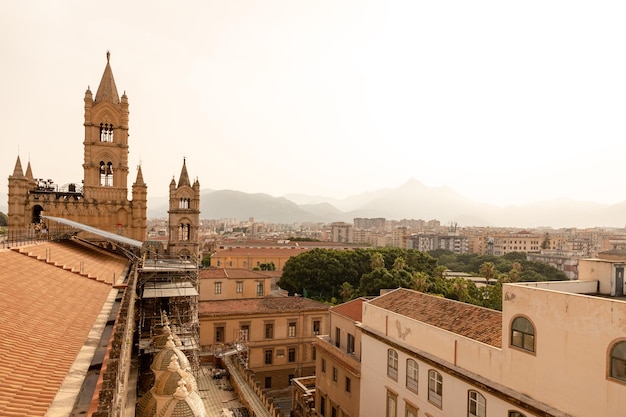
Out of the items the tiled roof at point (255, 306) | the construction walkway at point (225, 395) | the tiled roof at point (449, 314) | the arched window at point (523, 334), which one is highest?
the arched window at point (523, 334)

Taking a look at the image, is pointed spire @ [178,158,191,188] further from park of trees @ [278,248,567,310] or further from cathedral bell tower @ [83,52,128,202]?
park of trees @ [278,248,567,310]

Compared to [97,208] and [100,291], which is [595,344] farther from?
[97,208]

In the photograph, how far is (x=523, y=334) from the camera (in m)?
15.6

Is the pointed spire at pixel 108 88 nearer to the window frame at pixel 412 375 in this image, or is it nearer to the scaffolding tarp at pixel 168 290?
the scaffolding tarp at pixel 168 290

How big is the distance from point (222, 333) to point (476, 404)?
26.7 meters

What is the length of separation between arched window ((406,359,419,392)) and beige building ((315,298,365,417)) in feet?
16.4

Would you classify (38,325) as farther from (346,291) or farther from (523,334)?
(346,291)

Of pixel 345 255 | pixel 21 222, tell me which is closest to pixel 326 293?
pixel 345 255

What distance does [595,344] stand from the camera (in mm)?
13102

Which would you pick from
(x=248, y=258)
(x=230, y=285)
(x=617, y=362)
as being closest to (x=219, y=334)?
(x=230, y=285)

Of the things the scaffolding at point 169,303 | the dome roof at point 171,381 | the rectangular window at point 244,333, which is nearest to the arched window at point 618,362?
the dome roof at point 171,381

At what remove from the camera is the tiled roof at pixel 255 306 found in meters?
39.2

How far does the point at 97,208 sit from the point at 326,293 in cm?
4164

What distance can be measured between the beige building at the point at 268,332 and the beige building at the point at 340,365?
9491mm
